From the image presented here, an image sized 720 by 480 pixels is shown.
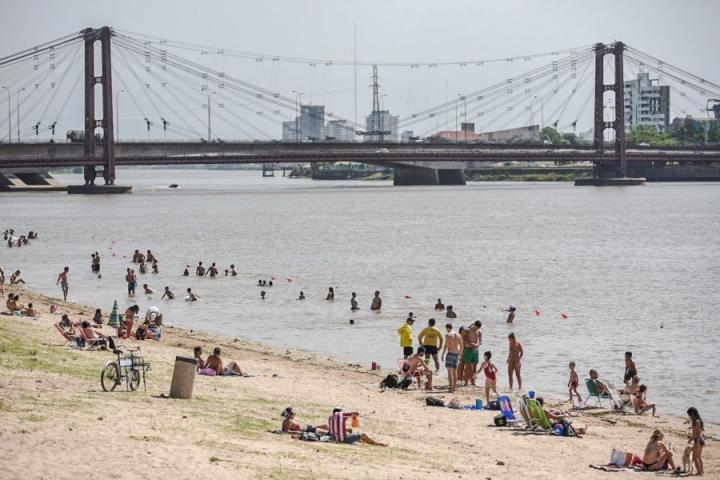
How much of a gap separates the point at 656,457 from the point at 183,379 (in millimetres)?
7765

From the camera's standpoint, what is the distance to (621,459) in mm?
19203

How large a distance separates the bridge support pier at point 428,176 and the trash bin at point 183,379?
15872 cm

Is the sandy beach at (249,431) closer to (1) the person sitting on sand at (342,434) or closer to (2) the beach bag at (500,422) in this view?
(2) the beach bag at (500,422)

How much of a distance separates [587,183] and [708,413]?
16298 cm

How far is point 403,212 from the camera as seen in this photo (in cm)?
11825

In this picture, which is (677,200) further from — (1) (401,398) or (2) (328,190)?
(1) (401,398)

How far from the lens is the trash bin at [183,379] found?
21.1 meters

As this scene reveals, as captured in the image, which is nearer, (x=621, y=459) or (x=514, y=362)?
(x=621, y=459)

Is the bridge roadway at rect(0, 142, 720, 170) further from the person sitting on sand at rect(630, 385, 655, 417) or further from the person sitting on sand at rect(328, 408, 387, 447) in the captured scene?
the person sitting on sand at rect(328, 408, 387, 447)

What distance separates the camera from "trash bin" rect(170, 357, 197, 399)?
69.2 feet

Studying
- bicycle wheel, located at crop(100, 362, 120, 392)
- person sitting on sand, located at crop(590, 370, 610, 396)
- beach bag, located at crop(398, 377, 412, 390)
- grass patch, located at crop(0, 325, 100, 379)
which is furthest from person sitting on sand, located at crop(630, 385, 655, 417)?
grass patch, located at crop(0, 325, 100, 379)

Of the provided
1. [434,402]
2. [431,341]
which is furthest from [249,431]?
[431,341]

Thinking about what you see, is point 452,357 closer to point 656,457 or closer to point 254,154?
point 656,457

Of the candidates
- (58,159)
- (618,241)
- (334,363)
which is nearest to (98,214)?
(58,159)
